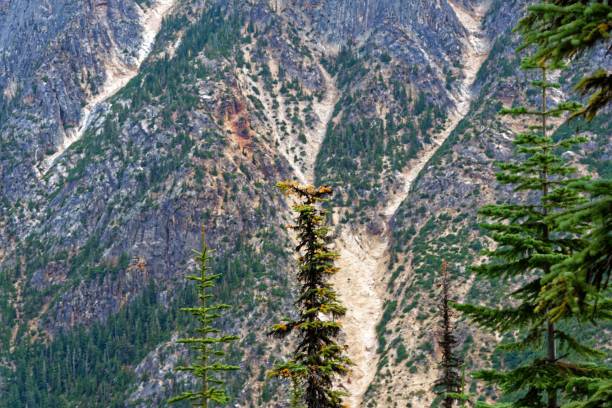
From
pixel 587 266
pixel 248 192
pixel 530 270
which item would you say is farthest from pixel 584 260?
pixel 248 192

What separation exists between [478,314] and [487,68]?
17330cm

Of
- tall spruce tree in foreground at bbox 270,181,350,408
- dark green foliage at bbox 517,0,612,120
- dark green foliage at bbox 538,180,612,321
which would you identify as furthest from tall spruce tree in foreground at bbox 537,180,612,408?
tall spruce tree in foreground at bbox 270,181,350,408

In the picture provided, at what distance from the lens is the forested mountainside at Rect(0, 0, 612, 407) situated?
129250 mm

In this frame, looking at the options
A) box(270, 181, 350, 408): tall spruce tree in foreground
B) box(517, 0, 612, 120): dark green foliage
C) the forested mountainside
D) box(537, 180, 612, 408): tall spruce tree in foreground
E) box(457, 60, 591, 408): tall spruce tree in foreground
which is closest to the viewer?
box(537, 180, 612, 408): tall spruce tree in foreground

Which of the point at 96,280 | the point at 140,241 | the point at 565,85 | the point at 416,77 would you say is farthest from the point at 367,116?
the point at 96,280

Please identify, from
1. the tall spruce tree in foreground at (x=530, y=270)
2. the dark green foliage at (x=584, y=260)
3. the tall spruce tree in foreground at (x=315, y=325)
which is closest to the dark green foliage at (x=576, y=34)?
the dark green foliage at (x=584, y=260)

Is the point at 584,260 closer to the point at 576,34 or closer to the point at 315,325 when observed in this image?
the point at 576,34

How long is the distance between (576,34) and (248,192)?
145 meters

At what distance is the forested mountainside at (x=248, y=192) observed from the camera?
424 ft

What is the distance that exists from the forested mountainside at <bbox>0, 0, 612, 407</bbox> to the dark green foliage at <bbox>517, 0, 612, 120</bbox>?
9943 centimetres

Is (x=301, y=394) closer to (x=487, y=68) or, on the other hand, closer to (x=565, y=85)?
(x=565, y=85)

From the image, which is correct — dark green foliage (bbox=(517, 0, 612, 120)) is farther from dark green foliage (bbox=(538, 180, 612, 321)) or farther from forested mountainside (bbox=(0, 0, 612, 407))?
forested mountainside (bbox=(0, 0, 612, 407))

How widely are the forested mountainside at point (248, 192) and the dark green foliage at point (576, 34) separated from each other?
9943 cm

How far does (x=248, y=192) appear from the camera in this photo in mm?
153000
